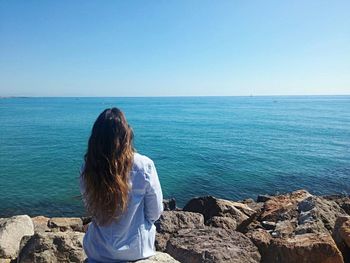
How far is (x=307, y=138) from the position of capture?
4950cm

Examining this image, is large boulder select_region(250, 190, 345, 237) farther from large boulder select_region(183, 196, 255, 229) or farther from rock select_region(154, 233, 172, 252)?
rock select_region(154, 233, 172, 252)

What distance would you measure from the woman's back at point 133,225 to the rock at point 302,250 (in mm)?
4093

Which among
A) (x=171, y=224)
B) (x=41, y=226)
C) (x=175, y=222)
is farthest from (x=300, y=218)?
(x=41, y=226)

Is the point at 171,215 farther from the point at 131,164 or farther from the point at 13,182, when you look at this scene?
the point at 13,182

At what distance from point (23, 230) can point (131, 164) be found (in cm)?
687

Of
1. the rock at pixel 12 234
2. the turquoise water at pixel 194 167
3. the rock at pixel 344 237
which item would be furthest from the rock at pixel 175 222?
the turquoise water at pixel 194 167

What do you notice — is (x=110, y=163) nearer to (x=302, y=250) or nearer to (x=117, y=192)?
(x=117, y=192)

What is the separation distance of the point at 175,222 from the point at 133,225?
5.68m

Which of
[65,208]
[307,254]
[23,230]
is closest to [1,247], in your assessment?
[23,230]

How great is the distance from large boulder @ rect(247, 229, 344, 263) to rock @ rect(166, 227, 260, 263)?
0.49 metres

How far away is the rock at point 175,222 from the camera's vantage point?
8.65 metres

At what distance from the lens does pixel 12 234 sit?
8.41 meters

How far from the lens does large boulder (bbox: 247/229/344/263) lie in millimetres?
6469

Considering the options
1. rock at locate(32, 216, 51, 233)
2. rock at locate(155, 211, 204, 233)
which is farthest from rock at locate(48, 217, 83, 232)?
rock at locate(155, 211, 204, 233)
